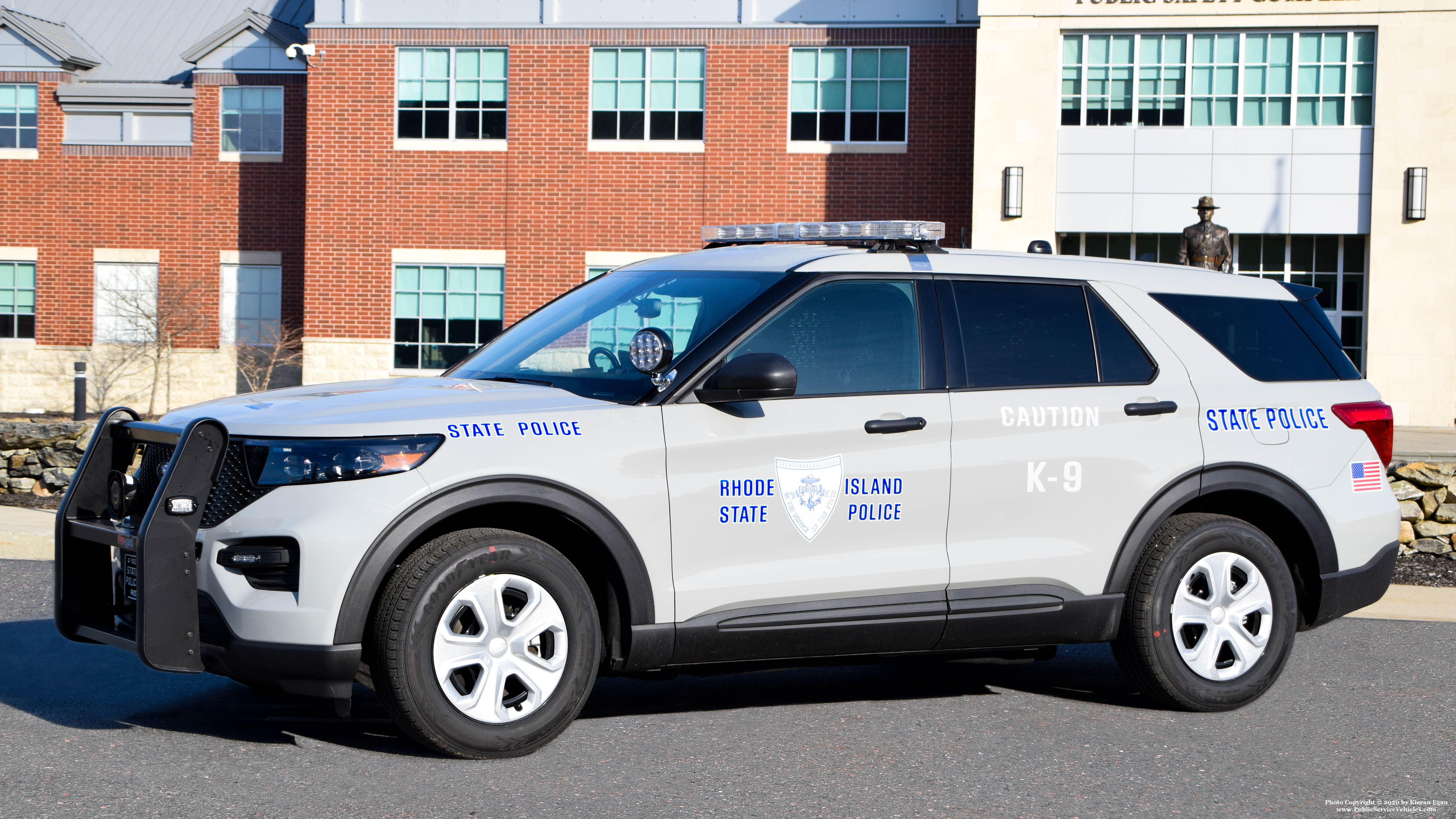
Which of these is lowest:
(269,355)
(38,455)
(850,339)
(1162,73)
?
(38,455)

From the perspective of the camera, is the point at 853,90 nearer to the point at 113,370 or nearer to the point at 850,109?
the point at 850,109

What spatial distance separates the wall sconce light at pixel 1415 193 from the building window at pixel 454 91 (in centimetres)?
1478

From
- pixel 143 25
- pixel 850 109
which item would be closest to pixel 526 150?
pixel 850 109

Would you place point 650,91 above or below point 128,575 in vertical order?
above

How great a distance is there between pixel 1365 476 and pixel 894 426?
2304 mm

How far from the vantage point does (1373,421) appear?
6.14m

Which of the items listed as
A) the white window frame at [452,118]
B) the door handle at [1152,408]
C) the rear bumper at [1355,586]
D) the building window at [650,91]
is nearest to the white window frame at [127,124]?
the white window frame at [452,118]

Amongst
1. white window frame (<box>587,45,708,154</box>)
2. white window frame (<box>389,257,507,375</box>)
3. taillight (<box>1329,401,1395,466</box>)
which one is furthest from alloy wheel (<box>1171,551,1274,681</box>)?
white window frame (<box>389,257,507,375</box>)

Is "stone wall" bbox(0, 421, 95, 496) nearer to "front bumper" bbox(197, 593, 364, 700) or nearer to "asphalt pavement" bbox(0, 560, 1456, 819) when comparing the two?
"asphalt pavement" bbox(0, 560, 1456, 819)

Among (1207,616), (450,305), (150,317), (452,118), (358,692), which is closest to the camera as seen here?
(1207,616)

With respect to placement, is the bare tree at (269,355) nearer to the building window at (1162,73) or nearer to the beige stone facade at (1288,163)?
the beige stone facade at (1288,163)

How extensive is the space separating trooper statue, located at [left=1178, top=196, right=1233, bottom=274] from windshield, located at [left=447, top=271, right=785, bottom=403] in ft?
34.6

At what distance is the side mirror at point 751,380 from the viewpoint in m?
4.86

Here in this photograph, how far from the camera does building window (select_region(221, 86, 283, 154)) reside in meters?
28.3
